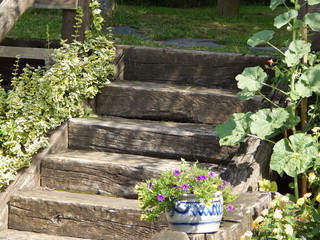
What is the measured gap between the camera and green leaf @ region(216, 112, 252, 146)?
4.30m

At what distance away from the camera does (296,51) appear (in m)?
4.30

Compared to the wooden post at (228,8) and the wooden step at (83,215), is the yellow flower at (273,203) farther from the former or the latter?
the wooden post at (228,8)

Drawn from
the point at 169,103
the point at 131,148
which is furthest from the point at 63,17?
the point at 131,148

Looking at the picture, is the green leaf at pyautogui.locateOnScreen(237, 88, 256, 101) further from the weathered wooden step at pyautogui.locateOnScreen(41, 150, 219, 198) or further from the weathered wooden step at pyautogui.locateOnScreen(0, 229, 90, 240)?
the weathered wooden step at pyautogui.locateOnScreen(0, 229, 90, 240)

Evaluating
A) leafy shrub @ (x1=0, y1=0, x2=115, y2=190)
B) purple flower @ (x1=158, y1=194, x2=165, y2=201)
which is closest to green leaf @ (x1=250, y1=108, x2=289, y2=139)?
purple flower @ (x1=158, y1=194, x2=165, y2=201)

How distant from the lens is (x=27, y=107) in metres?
5.20

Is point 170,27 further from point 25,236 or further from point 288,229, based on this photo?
point 288,229

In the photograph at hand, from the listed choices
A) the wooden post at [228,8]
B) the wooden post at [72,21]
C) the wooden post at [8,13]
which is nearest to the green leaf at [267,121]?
the wooden post at [8,13]

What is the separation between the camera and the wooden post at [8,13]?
16.5 feet

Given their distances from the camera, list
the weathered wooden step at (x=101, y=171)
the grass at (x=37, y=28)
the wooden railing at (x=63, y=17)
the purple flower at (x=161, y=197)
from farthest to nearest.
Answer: the grass at (x=37, y=28) < the wooden railing at (x=63, y=17) < the weathered wooden step at (x=101, y=171) < the purple flower at (x=161, y=197)

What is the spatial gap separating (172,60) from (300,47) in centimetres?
191

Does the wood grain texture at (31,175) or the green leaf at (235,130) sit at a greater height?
the green leaf at (235,130)

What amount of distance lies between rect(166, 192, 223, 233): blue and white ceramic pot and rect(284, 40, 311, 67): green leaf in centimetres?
111

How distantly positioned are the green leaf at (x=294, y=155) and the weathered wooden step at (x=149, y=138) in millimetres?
Result: 781
